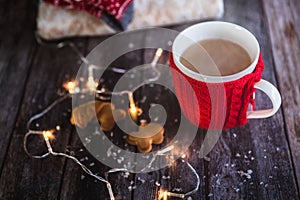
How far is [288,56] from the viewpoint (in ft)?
2.62

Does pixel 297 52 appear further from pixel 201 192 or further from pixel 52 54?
pixel 52 54

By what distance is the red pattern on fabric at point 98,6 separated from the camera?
822mm

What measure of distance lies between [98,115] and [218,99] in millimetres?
201

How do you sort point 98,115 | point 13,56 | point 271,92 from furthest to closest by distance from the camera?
point 13,56
point 98,115
point 271,92

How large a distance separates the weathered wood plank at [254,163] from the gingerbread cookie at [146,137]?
8 centimetres

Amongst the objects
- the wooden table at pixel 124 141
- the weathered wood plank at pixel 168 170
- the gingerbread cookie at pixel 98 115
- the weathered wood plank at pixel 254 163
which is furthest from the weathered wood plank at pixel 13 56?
the weathered wood plank at pixel 254 163

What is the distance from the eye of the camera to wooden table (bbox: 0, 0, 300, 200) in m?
0.65

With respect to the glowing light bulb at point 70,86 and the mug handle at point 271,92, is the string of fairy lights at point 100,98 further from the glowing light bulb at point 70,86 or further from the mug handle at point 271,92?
the mug handle at point 271,92

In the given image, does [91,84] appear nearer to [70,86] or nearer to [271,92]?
[70,86]

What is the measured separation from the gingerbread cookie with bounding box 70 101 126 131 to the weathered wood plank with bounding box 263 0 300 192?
0.26m

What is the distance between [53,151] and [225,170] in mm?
259

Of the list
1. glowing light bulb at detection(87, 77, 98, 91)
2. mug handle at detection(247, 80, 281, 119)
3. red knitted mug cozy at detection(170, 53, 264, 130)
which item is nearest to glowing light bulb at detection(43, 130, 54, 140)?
glowing light bulb at detection(87, 77, 98, 91)

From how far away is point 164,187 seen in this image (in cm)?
65

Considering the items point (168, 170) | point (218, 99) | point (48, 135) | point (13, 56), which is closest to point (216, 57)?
point (218, 99)
